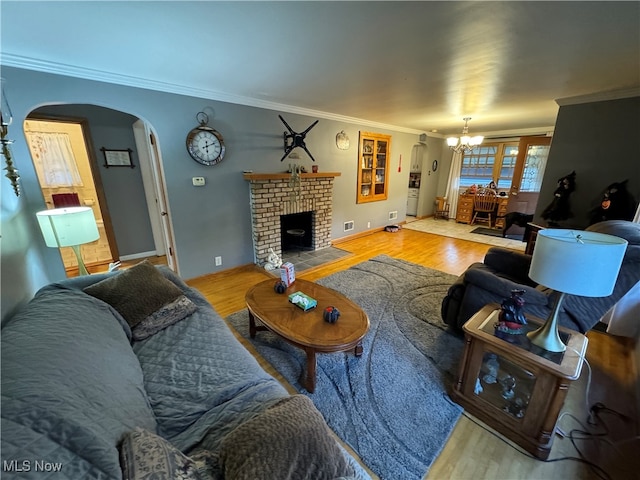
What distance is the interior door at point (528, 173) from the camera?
5.20m

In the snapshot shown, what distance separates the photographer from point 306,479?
713 mm

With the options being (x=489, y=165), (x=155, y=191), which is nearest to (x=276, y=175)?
(x=155, y=191)

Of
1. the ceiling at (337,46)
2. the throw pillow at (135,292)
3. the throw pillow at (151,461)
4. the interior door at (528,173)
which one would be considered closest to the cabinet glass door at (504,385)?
the throw pillow at (151,461)

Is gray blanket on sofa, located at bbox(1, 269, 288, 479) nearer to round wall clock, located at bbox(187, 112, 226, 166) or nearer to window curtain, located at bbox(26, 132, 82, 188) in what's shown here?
round wall clock, located at bbox(187, 112, 226, 166)

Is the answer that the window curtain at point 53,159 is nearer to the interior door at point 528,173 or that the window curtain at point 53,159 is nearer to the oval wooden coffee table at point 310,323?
the oval wooden coffee table at point 310,323

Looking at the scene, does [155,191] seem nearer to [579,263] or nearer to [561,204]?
[579,263]

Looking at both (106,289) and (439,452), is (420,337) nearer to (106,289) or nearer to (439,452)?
(439,452)

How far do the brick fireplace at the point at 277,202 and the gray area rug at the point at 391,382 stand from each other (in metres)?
1.34

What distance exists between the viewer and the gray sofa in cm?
65

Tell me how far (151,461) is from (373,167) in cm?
524

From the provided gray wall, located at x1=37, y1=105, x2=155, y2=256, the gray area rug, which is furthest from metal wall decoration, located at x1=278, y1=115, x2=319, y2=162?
the gray area rug

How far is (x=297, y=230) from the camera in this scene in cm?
434

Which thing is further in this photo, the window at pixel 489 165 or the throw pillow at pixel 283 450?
the window at pixel 489 165

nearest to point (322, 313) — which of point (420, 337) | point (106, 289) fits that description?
point (420, 337)
